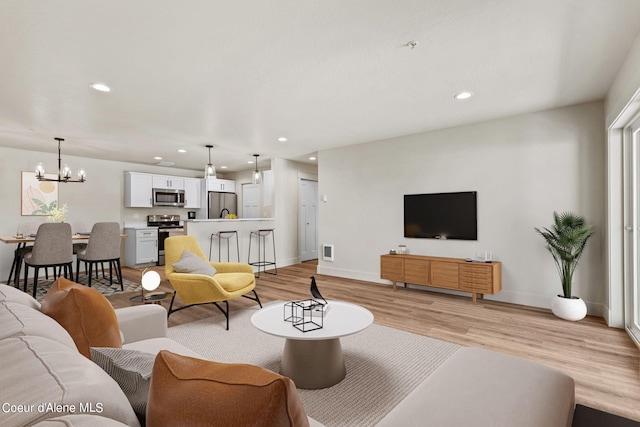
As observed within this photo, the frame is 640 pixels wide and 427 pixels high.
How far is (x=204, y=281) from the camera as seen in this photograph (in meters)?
3.33

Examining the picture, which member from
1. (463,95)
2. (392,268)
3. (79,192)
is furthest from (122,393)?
(79,192)

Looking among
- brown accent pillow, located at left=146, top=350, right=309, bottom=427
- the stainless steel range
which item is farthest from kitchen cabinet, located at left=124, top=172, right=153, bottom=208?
brown accent pillow, located at left=146, top=350, right=309, bottom=427

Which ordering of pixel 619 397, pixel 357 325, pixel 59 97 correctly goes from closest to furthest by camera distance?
pixel 619 397 → pixel 357 325 → pixel 59 97

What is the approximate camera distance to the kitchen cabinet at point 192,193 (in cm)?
835

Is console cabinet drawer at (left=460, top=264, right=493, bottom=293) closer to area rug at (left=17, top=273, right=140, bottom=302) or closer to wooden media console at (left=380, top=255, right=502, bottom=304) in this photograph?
wooden media console at (left=380, top=255, right=502, bottom=304)

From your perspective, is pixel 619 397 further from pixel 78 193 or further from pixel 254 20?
pixel 78 193

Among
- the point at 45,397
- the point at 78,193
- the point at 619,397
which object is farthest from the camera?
the point at 78,193

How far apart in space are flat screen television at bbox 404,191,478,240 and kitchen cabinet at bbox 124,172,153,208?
5.97 m

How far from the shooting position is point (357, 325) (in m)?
2.30

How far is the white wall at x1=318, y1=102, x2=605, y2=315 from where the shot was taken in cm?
382

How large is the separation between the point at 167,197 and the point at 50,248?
3.37 m

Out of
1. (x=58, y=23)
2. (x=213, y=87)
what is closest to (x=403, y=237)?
(x=213, y=87)

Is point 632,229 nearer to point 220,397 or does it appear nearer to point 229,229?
point 220,397

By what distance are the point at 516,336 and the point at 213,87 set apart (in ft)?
12.7
